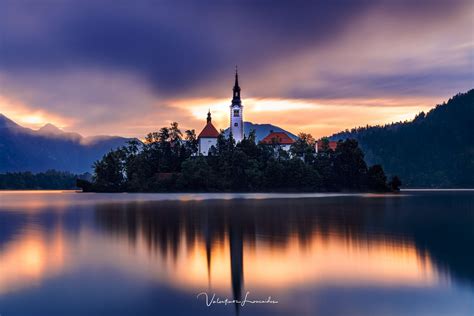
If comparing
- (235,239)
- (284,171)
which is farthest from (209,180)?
(235,239)

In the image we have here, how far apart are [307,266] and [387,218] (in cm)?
2295

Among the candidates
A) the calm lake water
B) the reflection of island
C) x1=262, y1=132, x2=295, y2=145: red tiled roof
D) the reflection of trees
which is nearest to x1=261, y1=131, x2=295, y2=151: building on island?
x1=262, y1=132, x2=295, y2=145: red tiled roof

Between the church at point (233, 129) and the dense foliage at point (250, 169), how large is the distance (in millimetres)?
8420

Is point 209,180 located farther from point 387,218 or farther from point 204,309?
point 204,309

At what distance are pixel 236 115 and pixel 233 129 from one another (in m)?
4.33

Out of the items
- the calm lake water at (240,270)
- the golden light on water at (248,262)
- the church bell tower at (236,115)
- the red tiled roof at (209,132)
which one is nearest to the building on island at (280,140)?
the church bell tower at (236,115)

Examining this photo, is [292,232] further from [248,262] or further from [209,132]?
[209,132]

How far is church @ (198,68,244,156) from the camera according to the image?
13825 centimetres

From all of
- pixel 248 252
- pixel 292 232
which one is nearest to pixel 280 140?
pixel 292 232

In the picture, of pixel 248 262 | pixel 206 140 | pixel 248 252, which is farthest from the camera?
pixel 206 140

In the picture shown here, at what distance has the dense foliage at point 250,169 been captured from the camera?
4589 inches

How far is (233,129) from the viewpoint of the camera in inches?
5512

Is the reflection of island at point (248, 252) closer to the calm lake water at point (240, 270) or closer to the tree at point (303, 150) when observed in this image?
the calm lake water at point (240, 270)

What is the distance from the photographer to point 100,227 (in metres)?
34.8
